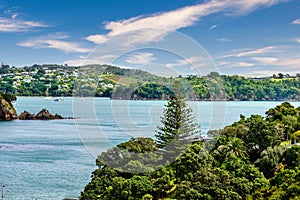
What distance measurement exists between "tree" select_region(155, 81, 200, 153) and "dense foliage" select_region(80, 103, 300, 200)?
746 millimetres

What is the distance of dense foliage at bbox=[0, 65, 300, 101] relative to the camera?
11195 millimetres

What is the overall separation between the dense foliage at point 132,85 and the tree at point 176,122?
47 cm

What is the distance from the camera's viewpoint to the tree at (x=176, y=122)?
15.0m

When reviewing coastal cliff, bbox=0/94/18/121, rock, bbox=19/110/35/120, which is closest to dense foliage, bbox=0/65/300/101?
rock, bbox=19/110/35/120

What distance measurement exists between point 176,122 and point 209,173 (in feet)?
15.5

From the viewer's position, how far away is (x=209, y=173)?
1068 cm

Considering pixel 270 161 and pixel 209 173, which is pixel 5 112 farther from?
pixel 209 173

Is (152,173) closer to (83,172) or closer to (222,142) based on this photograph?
(222,142)

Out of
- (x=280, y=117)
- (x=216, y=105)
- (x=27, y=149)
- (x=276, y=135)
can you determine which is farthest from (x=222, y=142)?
(x=27, y=149)

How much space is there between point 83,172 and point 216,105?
9918mm

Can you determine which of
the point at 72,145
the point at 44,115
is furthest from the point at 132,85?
the point at 44,115

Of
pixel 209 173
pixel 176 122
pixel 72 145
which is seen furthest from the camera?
pixel 72 145

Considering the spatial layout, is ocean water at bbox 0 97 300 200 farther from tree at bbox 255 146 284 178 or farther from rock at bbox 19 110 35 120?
rock at bbox 19 110 35 120

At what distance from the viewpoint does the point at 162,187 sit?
465 inches
